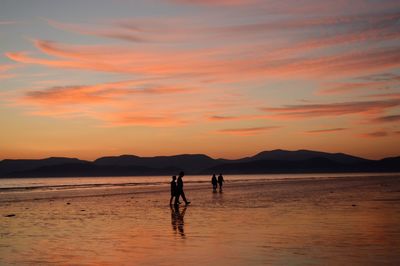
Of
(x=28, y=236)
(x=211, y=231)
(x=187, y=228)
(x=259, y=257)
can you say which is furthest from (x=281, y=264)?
(x=28, y=236)

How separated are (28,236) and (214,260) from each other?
838cm

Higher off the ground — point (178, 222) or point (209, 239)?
point (178, 222)

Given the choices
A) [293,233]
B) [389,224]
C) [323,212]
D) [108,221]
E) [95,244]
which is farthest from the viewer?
[323,212]

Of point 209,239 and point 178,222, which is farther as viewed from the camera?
point 178,222

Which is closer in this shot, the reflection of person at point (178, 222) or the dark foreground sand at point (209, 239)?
the dark foreground sand at point (209, 239)

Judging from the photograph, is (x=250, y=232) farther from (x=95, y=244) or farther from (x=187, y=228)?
(x=95, y=244)

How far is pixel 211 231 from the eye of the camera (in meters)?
18.9

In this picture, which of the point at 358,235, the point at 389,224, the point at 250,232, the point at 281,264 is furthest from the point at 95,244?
the point at 389,224

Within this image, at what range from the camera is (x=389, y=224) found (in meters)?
20.0

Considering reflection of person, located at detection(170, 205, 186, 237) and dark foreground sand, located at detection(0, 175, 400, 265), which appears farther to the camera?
reflection of person, located at detection(170, 205, 186, 237)

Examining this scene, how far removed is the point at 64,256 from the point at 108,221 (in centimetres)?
950

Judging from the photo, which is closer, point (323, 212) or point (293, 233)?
point (293, 233)

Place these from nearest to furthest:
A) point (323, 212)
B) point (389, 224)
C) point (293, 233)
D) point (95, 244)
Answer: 1. point (95, 244)
2. point (293, 233)
3. point (389, 224)
4. point (323, 212)

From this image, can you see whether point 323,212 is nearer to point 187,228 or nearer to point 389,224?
point 389,224
